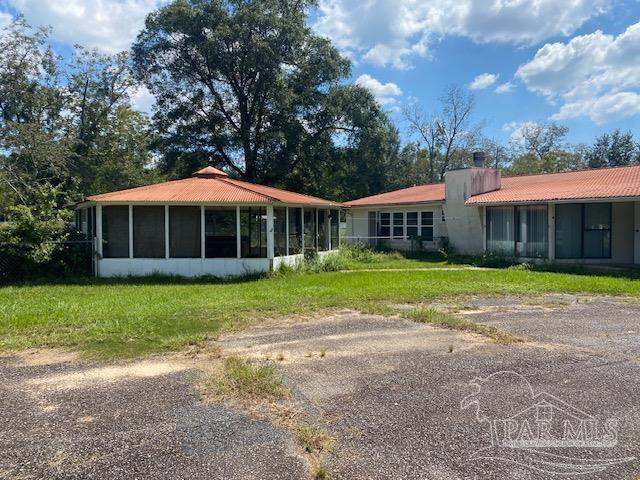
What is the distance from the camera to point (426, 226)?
2306cm

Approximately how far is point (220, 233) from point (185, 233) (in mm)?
1034

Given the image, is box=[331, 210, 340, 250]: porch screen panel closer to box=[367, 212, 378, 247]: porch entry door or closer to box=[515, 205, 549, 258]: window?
box=[367, 212, 378, 247]: porch entry door

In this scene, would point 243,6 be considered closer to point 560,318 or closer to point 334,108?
point 334,108

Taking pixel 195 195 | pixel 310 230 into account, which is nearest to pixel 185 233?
pixel 195 195

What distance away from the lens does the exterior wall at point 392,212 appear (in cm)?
2236

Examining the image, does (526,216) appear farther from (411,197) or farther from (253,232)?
(253,232)

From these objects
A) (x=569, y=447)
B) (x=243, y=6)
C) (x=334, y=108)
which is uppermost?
(x=243, y=6)

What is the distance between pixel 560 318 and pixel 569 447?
5.19 meters

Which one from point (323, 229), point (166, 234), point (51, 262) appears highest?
point (323, 229)

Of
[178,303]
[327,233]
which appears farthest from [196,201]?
[327,233]

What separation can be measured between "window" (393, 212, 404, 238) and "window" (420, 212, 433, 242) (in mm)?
1113

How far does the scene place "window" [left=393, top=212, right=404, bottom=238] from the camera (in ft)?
78.7

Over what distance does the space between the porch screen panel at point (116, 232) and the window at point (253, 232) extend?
342 cm

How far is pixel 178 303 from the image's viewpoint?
9742 mm
